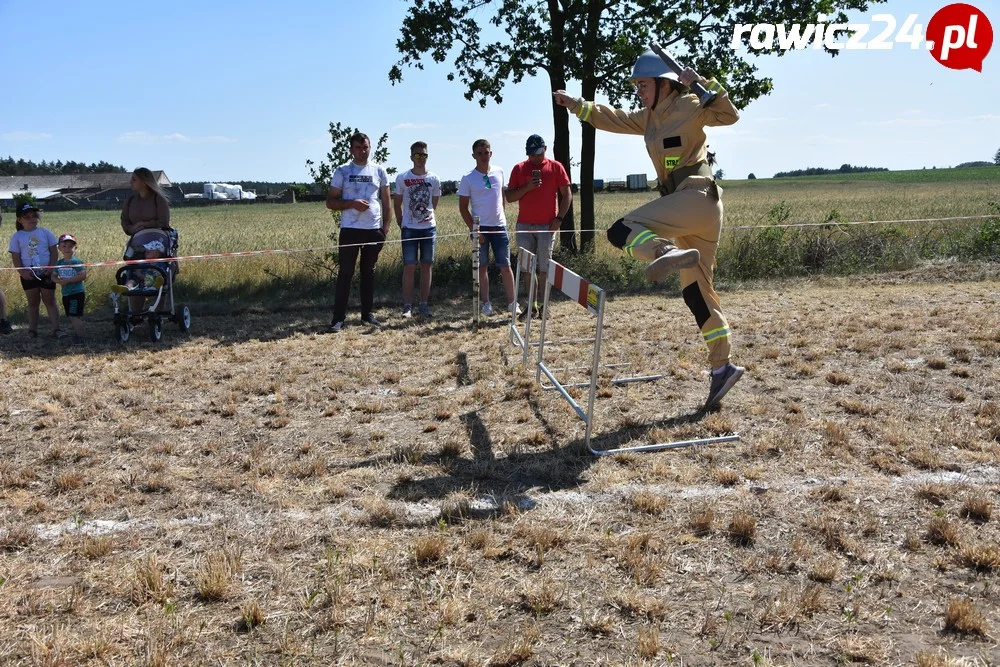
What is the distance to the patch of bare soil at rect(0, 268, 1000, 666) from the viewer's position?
2836 millimetres

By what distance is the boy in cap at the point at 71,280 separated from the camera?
868 cm

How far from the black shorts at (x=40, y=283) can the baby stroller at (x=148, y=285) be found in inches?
27.8

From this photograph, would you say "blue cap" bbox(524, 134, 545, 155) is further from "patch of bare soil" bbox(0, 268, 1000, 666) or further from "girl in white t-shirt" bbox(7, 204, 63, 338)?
"girl in white t-shirt" bbox(7, 204, 63, 338)

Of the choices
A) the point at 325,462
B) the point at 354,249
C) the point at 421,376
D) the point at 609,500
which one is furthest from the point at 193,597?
the point at 354,249

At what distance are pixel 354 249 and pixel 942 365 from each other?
6072 mm

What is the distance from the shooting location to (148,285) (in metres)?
8.59

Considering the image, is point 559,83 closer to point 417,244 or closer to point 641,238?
point 417,244

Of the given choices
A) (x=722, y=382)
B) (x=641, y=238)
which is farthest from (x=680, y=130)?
(x=722, y=382)

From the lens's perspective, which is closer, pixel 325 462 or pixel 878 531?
pixel 878 531

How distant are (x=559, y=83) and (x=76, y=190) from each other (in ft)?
252

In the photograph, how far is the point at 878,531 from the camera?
11.8 feet

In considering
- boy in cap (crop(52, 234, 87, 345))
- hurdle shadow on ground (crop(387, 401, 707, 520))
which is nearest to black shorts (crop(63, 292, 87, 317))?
boy in cap (crop(52, 234, 87, 345))

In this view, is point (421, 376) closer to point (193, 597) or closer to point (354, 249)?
point (354, 249)

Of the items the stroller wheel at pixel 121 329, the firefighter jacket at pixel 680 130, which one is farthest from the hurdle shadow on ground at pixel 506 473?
the stroller wheel at pixel 121 329
